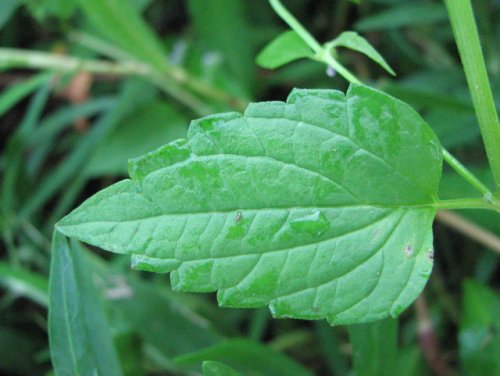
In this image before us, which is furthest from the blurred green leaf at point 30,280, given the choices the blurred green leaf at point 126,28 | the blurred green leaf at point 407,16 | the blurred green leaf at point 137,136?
the blurred green leaf at point 407,16

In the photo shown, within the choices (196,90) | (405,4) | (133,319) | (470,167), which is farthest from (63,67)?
(470,167)

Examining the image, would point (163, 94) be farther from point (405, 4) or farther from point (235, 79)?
point (405, 4)

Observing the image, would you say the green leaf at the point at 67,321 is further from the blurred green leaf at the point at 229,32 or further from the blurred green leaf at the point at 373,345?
the blurred green leaf at the point at 229,32

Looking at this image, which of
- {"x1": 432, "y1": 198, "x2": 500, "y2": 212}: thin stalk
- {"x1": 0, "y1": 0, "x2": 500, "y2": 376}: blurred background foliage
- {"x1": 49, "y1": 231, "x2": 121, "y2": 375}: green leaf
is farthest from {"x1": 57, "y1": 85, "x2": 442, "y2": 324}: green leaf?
{"x1": 0, "y1": 0, "x2": 500, "y2": 376}: blurred background foliage

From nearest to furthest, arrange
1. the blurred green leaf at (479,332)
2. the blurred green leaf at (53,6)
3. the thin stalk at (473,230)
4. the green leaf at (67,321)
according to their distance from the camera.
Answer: the green leaf at (67,321), the blurred green leaf at (479,332), the thin stalk at (473,230), the blurred green leaf at (53,6)

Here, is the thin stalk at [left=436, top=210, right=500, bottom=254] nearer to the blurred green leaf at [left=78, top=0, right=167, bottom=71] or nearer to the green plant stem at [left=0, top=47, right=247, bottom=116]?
the green plant stem at [left=0, top=47, right=247, bottom=116]

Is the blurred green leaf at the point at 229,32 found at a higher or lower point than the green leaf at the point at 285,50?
higher
